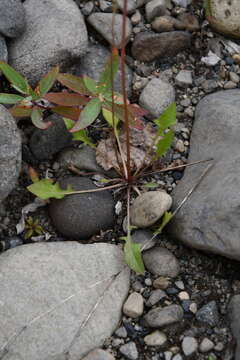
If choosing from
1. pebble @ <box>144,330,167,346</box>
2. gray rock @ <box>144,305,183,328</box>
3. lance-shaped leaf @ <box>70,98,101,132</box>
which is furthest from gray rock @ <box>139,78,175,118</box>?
pebble @ <box>144,330,167,346</box>

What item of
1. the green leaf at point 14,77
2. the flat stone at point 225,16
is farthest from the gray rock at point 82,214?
the flat stone at point 225,16

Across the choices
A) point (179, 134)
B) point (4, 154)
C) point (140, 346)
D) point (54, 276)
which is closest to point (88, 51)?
point (179, 134)

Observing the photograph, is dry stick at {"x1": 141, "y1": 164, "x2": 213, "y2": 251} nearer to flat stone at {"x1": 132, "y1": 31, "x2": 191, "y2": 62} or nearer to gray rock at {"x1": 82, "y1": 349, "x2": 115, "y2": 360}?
gray rock at {"x1": 82, "y1": 349, "x2": 115, "y2": 360}

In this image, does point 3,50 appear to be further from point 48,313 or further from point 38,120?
point 48,313

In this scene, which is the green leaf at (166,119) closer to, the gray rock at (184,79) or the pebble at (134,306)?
the gray rock at (184,79)

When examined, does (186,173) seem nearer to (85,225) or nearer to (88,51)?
(85,225)

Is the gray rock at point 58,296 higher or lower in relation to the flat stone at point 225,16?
lower
